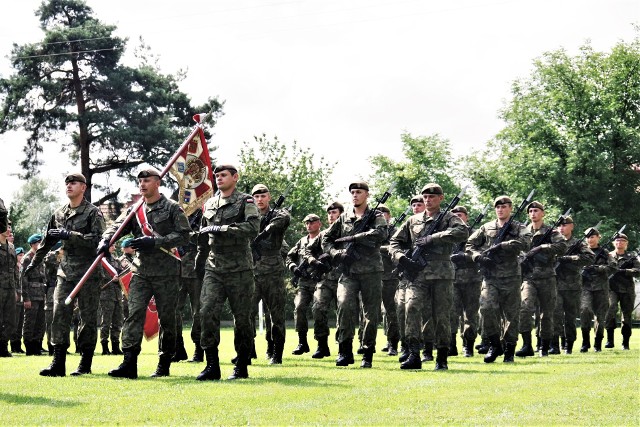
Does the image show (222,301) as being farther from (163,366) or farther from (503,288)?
(503,288)

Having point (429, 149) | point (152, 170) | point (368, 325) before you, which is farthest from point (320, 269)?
point (429, 149)

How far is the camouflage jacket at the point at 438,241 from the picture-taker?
43.0 ft

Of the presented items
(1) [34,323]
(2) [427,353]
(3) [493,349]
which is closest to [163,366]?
(2) [427,353]

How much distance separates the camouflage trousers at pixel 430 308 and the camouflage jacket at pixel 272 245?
218cm

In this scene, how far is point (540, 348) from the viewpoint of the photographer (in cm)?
1714

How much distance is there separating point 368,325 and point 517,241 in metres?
2.75

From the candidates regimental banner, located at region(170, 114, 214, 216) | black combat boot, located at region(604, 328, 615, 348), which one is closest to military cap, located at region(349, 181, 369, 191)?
regimental banner, located at region(170, 114, 214, 216)

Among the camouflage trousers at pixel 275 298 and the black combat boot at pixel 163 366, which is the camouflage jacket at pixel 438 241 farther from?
the black combat boot at pixel 163 366

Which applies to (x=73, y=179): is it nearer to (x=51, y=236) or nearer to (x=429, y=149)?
(x=51, y=236)

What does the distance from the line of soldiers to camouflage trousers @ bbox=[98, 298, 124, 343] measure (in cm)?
171

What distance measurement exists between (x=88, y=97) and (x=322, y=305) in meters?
29.4

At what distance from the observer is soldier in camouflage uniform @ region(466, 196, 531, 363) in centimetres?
1467

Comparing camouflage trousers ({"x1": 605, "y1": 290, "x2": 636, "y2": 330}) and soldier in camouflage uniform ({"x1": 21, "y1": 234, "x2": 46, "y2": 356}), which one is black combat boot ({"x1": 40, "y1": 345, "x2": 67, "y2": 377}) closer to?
soldier in camouflage uniform ({"x1": 21, "y1": 234, "x2": 46, "y2": 356})

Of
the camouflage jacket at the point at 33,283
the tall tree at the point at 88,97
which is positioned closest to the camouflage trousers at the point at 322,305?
the camouflage jacket at the point at 33,283
